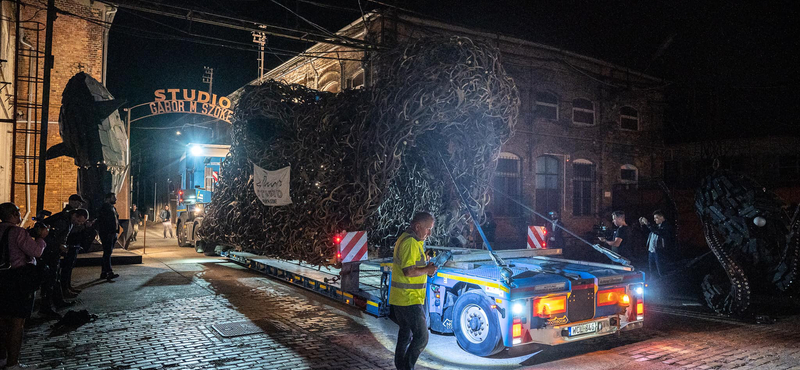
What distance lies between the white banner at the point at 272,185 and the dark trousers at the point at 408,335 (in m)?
5.26

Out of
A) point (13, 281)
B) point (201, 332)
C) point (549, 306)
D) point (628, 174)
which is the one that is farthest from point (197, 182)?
point (628, 174)

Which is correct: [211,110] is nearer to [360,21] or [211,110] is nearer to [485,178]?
[360,21]

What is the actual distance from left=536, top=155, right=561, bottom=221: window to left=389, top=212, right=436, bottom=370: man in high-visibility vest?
17.2m

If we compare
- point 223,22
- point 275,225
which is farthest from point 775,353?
point 223,22

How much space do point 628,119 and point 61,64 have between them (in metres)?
23.6

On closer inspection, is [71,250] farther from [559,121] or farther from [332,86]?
[559,121]

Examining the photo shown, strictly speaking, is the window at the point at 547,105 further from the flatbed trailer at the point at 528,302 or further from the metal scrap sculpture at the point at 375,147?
the flatbed trailer at the point at 528,302

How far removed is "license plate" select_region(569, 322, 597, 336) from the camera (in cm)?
561

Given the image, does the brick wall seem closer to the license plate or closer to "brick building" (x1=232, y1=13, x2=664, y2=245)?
"brick building" (x1=232, y1=13, x2=664, y2=245)

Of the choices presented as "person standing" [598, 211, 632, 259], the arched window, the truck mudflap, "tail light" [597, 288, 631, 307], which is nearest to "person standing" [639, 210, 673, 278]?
"person standing" [598, 211, 632, 259]

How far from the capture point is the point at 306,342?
6.53 meters

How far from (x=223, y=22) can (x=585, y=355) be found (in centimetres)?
1205

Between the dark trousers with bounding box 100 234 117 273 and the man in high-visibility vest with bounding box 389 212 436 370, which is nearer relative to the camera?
the man in high-visibility vest with bounding box 389 212 436 370

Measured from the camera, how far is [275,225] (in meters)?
10.4
